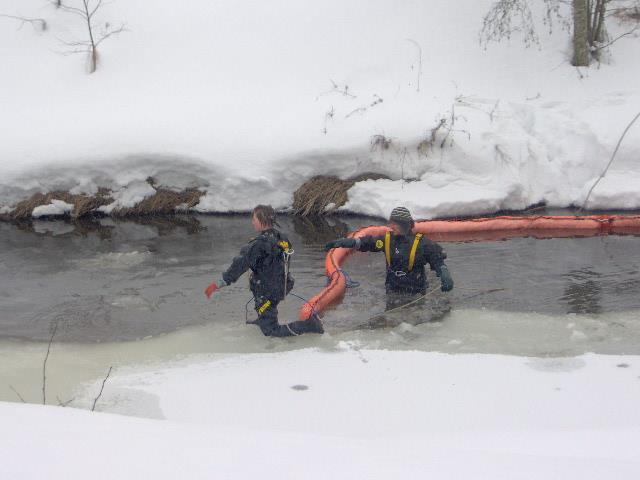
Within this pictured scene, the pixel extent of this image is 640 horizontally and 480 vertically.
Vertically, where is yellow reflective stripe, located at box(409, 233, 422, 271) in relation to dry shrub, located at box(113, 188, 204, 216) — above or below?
above

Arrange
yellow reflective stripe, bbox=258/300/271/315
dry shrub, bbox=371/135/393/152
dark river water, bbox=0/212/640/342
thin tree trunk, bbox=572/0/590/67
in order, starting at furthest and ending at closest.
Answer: thin tree trunk, bbox=572/0/590/67 < dry shrub, bbox=371/135/393/152 < dark river water, bbox=0/212/640/342 < yellow reflective stripe, bbox=258/300/271/315

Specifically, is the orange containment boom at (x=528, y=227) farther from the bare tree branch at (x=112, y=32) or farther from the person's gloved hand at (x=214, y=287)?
the bare tree branch at (x=112, y=32)

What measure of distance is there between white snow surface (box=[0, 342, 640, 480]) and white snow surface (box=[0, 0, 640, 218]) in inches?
251

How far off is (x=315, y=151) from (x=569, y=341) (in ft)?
23.1

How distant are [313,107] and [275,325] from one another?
25.1 feet

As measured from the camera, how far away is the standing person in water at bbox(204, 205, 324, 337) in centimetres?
607

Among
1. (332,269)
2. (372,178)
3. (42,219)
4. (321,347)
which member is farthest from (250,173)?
(321,347)

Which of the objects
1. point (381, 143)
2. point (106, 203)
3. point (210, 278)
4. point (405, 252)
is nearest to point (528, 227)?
point (381, 143)

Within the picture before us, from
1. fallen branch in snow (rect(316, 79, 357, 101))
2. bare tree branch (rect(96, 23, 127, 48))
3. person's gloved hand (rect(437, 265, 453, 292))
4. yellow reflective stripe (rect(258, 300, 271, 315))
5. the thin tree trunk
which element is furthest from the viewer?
bare tree branch (rect(96, 23, 127, 48))

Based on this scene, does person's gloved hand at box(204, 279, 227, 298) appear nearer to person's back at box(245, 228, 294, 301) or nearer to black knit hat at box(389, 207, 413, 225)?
person's back at box(245, 228, 294, 301)

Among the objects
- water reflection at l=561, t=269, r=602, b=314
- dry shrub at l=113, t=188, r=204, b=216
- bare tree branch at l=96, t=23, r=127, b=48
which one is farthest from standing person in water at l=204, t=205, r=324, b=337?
bare tree branch at l=96, t=23, r=127, b=48

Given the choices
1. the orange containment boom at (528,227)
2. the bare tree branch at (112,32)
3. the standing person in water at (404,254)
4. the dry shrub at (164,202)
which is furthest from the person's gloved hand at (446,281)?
the bare tree branch at (112,32)

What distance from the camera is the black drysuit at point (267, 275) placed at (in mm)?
6078

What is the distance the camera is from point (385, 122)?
12586 millimetres
